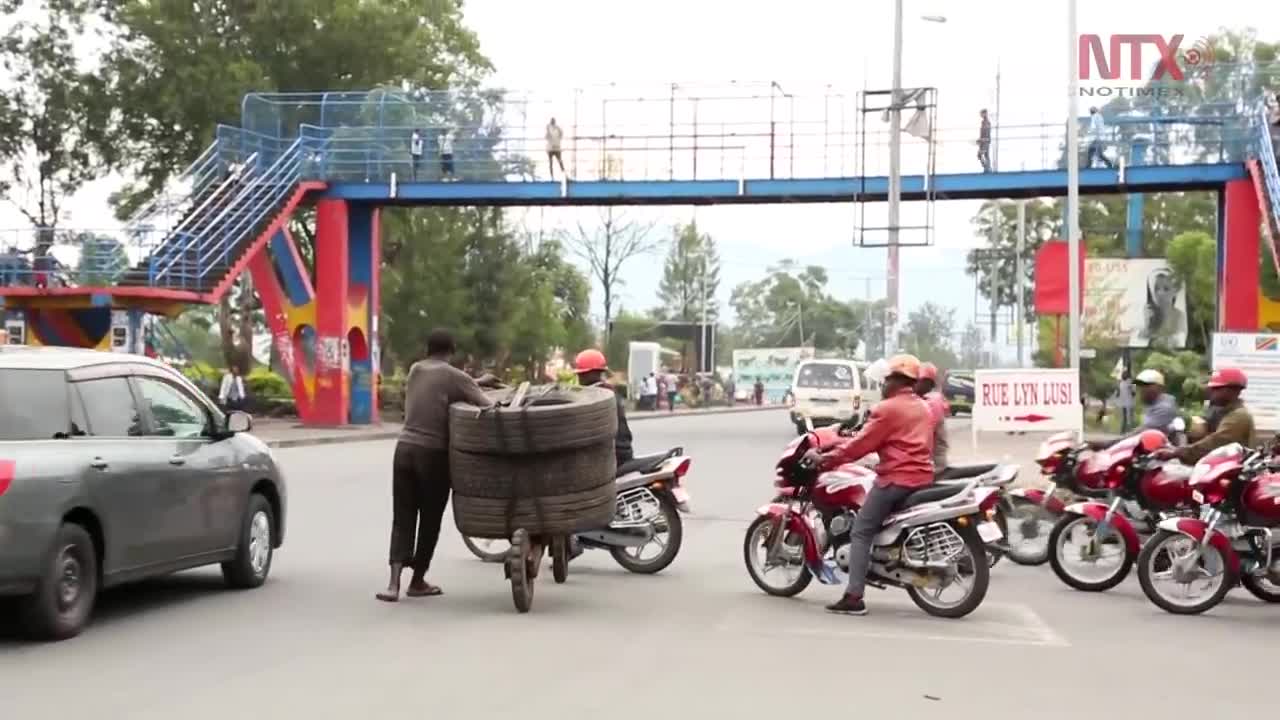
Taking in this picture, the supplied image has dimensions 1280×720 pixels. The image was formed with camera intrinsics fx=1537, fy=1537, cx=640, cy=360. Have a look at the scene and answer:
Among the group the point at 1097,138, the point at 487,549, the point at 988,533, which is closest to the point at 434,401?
the point at 487,549

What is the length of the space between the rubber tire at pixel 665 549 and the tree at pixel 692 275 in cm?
7933

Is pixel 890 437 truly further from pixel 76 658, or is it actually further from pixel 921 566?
pixel 76 658

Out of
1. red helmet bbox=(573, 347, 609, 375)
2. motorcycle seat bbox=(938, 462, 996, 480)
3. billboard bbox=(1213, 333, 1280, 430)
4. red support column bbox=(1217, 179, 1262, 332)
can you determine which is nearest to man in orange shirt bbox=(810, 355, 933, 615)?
motorcycle seat bbox=(938, 462, 996, 480)

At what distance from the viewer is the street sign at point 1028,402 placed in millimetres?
19531

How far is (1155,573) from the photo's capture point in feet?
34.2

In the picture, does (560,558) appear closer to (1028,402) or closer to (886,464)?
(886,464)

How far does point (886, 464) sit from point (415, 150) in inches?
1180

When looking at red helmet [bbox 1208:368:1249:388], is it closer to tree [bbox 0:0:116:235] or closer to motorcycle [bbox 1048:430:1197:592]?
motorcycle [bbox 1048:430:1197:592]

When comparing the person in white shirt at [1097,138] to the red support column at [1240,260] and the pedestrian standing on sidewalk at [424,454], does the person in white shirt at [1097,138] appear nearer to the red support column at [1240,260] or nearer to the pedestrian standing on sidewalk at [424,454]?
the red support column at [1240,260]

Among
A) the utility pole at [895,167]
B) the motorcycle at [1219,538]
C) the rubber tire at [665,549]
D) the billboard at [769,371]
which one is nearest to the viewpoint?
the motorcycle at [1219,538]

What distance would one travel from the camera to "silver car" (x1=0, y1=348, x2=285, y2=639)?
828cm

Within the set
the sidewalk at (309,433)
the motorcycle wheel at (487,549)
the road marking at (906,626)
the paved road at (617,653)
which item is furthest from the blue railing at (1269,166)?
the road marking at (906,626)

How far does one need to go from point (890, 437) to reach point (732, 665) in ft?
7.69

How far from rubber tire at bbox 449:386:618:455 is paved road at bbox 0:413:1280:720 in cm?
109
